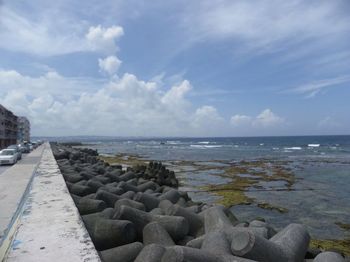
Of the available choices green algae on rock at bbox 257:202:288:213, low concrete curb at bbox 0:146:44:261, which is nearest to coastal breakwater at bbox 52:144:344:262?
low concrete curb at bbox 0:146:44:261

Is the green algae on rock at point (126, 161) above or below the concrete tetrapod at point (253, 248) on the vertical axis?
below

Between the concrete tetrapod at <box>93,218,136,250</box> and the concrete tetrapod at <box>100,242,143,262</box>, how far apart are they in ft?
1.51

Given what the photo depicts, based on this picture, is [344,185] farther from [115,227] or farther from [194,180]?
[115,227]

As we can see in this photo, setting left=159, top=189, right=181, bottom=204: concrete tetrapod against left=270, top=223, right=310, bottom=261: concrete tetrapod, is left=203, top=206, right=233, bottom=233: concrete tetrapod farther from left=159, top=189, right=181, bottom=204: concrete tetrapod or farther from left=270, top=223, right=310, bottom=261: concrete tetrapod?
left=159, top=189, right=181, bottom=204: concrete tetrapod

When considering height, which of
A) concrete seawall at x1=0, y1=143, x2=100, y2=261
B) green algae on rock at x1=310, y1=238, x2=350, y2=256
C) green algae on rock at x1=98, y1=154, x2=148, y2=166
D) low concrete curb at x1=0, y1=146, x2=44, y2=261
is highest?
concrete seawall at x1=0, y1=143, x2=100, y2=261

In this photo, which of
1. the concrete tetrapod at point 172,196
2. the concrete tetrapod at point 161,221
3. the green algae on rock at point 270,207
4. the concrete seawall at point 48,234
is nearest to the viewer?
the concrete seawall at point 48,234

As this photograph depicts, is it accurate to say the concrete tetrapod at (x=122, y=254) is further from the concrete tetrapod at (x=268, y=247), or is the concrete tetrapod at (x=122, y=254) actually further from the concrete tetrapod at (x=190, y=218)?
the concrete tetrapod at (x=190, y=218)

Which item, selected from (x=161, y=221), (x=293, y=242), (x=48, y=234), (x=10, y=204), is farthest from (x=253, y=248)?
(x=10, y=204)

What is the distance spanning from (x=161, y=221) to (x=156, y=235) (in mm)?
563

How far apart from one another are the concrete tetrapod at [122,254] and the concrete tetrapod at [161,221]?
3.27 feet

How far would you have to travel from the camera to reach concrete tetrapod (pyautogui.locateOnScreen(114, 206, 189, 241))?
544 centimetres

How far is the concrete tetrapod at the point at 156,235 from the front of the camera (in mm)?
4938

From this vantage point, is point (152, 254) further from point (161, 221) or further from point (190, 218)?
point (190, 218)

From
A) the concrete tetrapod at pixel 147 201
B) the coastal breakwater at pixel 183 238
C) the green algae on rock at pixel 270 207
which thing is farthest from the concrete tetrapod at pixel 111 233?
the green algae on rock at pixel 270 207
